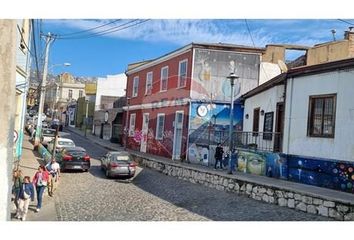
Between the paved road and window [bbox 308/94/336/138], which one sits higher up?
window [bbox 308/94/336/138]

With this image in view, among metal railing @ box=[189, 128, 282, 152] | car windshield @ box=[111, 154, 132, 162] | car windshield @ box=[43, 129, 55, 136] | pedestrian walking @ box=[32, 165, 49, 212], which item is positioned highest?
metal railing @ box=[189, 128, 282, 152]

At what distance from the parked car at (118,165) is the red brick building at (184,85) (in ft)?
10.2

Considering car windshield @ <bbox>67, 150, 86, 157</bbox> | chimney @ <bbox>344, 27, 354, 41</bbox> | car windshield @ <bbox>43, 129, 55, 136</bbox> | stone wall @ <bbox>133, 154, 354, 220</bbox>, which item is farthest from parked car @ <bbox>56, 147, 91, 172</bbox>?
chimney @ <bbox>344, 27, 354, 41</bbox>

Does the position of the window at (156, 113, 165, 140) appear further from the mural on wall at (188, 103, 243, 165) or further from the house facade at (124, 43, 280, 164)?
the mural on wall at (188, 103, 243, 165)

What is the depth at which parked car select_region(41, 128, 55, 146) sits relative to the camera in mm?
16572

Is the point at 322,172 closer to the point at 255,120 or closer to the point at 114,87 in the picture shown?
the point at 255,120

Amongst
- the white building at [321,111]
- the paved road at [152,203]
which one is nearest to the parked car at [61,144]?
the paved road at [152,203]

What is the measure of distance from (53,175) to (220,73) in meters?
9.91

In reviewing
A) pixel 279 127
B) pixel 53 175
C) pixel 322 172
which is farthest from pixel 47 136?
pixel 322 172

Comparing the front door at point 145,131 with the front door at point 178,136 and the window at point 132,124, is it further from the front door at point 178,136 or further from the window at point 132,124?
the front door at point 178,136

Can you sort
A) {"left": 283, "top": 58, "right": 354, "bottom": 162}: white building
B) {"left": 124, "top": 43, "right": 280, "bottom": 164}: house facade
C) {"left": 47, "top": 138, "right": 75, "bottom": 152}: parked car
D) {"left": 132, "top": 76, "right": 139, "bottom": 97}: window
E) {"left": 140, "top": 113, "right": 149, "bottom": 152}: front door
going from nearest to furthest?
1. {"left": 283, "top": 58, "right": 354, "bottom": 162}: white building
2. {"left": 47, "top": 138, "right": 75, "bottom": 152}: parked car
3. {"left": 124, "top": 43, "right": 280, "bottom": 164}: house facade
4. {"left": 140, "top": 113, "right": 149, "bottom": 152}: front door
5. {"left": 132, "top": 76, "right": 139, "bottom": 97}: window

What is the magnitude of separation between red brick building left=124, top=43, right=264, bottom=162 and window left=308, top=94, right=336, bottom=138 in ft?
24.8

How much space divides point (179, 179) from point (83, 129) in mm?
6728

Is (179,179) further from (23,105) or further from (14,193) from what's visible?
(14,193)
